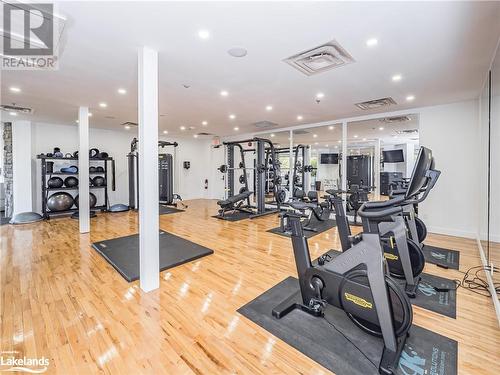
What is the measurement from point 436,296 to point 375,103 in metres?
3.73

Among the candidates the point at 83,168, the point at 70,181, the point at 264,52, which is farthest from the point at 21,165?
the point at 264,52

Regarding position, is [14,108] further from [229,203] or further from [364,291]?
[364,291]

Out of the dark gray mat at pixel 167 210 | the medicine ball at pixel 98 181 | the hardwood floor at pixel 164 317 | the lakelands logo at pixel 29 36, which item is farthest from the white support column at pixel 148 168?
the medicine ball at pixel 98 181

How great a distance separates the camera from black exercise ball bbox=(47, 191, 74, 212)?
6262 mm

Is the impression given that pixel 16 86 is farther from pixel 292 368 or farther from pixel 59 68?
pixel 292 368

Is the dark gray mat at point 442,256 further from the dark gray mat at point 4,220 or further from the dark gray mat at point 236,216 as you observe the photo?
the dark gray mat at point 4,220

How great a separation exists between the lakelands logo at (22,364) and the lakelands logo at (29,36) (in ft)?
8.91

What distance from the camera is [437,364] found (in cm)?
161

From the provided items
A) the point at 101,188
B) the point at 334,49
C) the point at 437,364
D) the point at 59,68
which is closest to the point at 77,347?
→ the point at 437,364

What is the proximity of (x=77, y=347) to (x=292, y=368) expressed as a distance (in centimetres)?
158

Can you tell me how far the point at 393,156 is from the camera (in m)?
9.20

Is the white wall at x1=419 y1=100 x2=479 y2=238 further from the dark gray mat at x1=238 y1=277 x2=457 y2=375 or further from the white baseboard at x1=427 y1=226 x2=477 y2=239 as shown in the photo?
the dark gray mat at x1=238 y1=277 x2=457 y2=375

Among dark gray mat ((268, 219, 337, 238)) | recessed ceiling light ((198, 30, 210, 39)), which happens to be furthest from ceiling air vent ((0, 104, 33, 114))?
dark gray mat ((268, 219, 337, 238))

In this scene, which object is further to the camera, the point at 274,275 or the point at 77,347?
the point at 274,275
